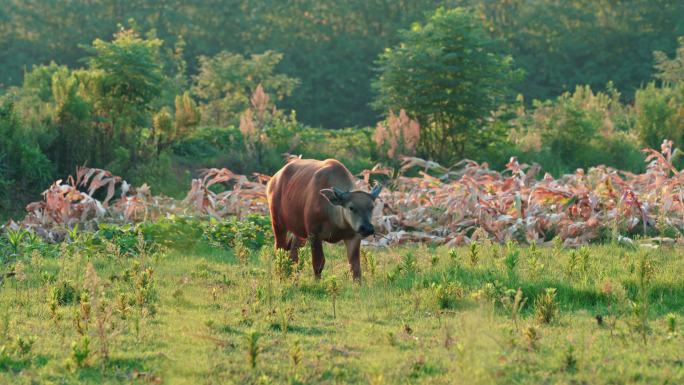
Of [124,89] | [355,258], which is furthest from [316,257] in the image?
[124,89]

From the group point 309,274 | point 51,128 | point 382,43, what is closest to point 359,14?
point 382,43

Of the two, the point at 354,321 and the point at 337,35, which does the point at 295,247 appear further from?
the point at 337,35

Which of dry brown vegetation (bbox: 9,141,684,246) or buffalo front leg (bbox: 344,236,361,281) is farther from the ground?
buffalo front leg (bbox: 344,236,361,281)

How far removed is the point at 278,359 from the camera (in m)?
6.99

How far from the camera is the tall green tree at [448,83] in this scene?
2553 cm

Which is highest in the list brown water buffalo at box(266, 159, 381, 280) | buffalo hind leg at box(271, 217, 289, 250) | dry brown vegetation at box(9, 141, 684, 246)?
brown water buffalo at box(266, 159, 381, 280)

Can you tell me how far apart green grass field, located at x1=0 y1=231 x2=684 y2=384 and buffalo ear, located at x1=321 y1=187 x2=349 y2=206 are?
0.82 m

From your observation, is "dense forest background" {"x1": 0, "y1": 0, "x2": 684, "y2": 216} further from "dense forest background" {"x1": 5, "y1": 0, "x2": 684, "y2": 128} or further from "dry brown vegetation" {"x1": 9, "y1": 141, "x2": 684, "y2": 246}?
"dry brown vegetation" {"x1": 9, "y1": 141, "x2": 684, "y2": 246}

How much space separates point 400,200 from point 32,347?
933 centimetres

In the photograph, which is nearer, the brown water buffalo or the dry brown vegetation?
the brown water buffalo

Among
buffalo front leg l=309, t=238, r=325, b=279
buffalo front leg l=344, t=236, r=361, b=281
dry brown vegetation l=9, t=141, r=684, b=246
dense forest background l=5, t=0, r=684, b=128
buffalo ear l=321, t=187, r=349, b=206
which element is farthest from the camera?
dense forest background l=5, t=0, r=684, b=128

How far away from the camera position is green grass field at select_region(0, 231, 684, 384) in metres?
6.58

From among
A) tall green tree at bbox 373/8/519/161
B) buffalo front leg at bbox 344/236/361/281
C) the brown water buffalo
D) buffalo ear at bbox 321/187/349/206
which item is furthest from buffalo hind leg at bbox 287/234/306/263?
tall green tree at bbox 373/8/519/161

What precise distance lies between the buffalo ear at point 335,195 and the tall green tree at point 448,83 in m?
15.2
